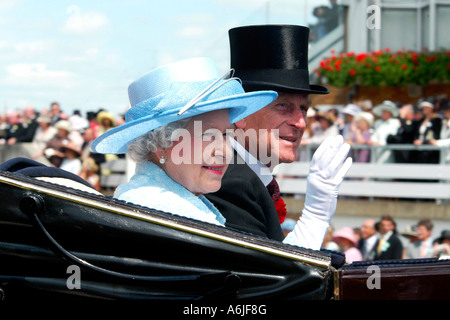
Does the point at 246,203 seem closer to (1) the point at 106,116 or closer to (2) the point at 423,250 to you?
(2) the point at 423,250

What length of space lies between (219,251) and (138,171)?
1.87 feet

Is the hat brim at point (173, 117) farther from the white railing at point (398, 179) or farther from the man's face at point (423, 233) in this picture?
the white railing at point (398, 179)

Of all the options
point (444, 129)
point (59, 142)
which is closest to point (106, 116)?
point (59, 142)

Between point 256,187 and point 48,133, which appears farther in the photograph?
point 48,133

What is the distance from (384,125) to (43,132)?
426 centimetres

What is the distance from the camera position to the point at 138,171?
221 cm

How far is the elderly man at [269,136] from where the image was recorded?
2.42 m

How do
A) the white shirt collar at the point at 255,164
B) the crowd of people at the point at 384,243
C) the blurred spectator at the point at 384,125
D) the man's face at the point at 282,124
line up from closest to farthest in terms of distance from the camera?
the white shirt collar at the point at 255,164 → the man's face at the point at 282,124 → the crowd of people at the point at 384,243 → the blurred spectator at the point at 384,125

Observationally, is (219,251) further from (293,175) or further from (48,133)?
(293,175)

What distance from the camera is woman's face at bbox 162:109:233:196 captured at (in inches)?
84.6

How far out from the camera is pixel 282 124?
2918mm

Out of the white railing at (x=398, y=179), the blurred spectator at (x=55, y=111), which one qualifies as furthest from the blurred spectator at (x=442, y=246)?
the blurred spectator at (x=55, y=111)

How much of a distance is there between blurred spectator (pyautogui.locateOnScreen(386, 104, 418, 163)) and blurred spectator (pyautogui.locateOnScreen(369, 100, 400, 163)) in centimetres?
8

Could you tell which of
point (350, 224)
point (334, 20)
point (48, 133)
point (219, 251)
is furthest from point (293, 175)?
point (219, 251)
